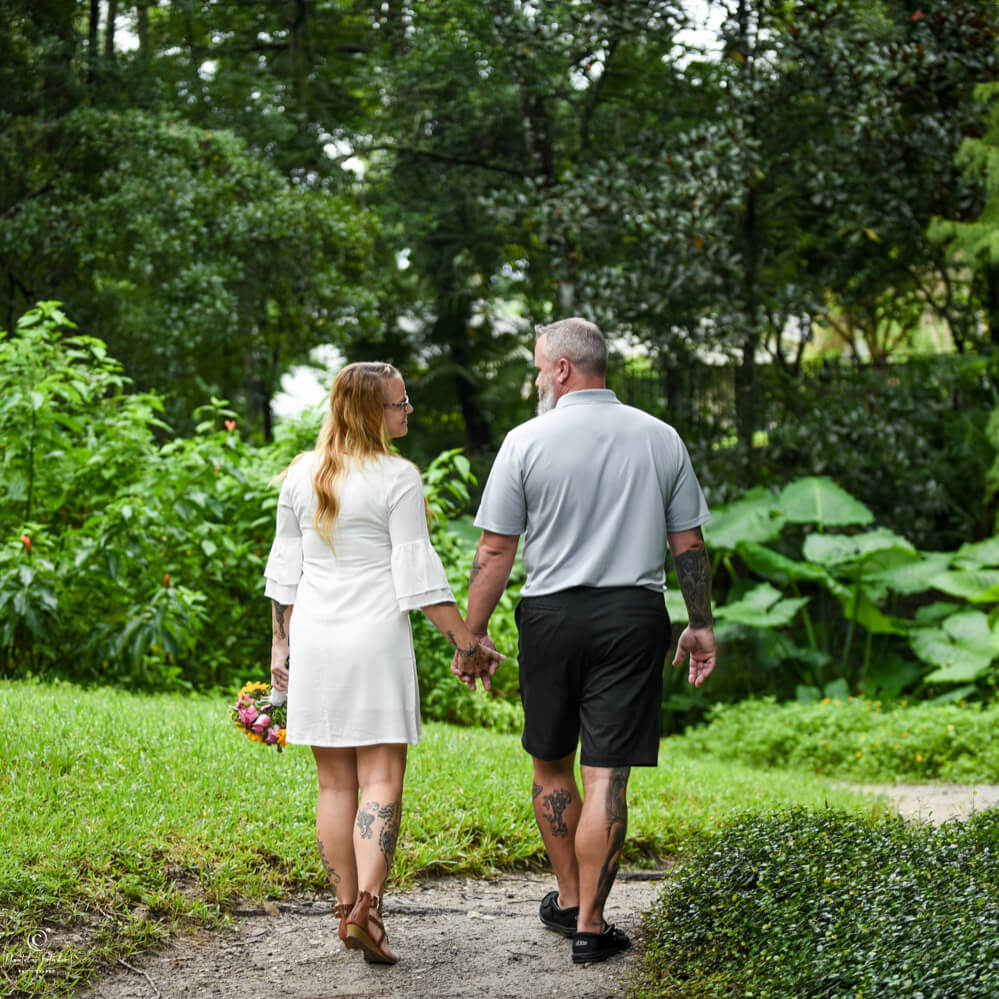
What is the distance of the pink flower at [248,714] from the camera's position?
4207 mm

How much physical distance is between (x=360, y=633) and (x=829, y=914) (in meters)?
1.63

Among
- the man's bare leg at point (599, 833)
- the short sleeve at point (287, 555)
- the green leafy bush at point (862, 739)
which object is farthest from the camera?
the green leafy bush at point (862, 739)

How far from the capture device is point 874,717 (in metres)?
9.33

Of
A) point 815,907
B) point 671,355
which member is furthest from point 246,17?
point 815,907

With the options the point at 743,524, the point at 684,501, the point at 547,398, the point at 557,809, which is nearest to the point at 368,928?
the point at 557,809

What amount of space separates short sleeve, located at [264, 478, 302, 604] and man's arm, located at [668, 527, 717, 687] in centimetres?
128

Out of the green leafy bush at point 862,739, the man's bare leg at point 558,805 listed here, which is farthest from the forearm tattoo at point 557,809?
the green leafy bush at point 862,739

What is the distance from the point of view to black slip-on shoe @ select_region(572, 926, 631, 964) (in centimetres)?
387

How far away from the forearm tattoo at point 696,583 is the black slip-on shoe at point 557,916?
3.62ft

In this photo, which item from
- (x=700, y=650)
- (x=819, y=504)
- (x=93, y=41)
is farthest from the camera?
(x=93, y=41)

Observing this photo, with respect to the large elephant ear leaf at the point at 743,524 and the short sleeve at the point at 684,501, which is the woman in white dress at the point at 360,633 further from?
the large elephant ear leaf at the point at 743,524

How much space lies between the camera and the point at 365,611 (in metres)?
3.79

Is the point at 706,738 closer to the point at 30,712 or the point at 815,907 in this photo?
the point at 30,712

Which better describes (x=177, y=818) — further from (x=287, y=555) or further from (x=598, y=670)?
(x=598, y=670)
